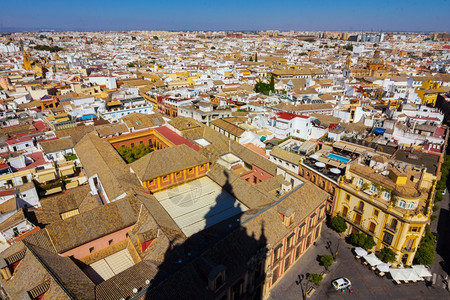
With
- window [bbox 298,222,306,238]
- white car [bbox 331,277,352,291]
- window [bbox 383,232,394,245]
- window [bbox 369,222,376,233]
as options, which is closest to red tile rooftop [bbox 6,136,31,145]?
window [bbox 298,222,306,238]

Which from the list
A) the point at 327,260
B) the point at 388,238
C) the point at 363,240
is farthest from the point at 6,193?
the point at 388,238

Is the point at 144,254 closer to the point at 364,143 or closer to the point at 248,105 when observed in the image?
the point at 364,143

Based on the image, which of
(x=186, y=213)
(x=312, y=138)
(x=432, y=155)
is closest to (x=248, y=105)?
(x=312, y=138)

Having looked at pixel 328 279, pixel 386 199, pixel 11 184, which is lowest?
pixel 328 279

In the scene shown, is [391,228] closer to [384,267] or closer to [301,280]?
[384,267]

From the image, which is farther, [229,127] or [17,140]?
[229,127]

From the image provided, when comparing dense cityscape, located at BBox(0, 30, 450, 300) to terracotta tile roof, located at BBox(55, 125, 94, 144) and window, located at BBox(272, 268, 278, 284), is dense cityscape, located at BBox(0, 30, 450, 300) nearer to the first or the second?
window, located at BBox(272, 268, 278, 284)

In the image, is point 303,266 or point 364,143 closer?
point 303,266
